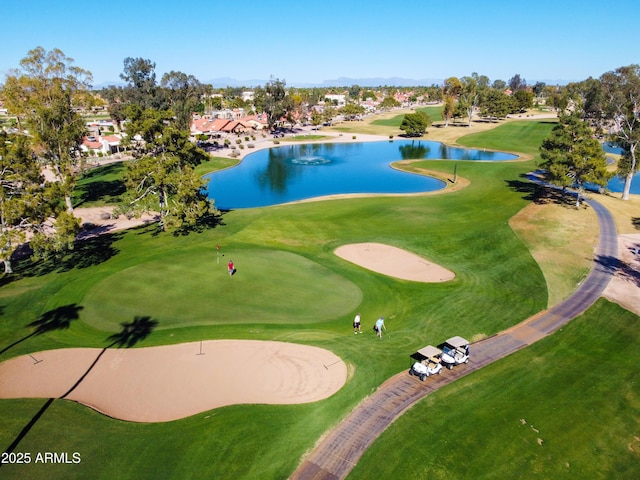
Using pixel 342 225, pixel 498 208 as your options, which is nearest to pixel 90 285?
pixel 342 225

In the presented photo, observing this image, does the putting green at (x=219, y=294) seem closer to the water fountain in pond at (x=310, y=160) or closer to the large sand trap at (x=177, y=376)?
the large sand trap at (x=177, y=376)

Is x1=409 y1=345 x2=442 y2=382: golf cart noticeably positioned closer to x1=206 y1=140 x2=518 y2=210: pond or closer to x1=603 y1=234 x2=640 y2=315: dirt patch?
x1=603 y1=234 x2=640 y2=315: dirt patch

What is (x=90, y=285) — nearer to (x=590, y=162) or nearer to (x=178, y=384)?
(x=178, y=384)

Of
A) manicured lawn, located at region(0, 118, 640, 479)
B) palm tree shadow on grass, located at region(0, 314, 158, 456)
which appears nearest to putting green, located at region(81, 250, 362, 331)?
manicured lawn, located at region(0, 118, 640, 479)

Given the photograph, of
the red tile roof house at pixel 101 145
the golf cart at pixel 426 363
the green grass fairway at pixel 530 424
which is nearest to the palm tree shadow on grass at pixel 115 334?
the green grass fairway at pixel 530 424

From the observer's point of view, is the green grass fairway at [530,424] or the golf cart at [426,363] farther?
the golf cart at [426,363]

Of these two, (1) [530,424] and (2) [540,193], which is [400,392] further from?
(2) [540,193]
